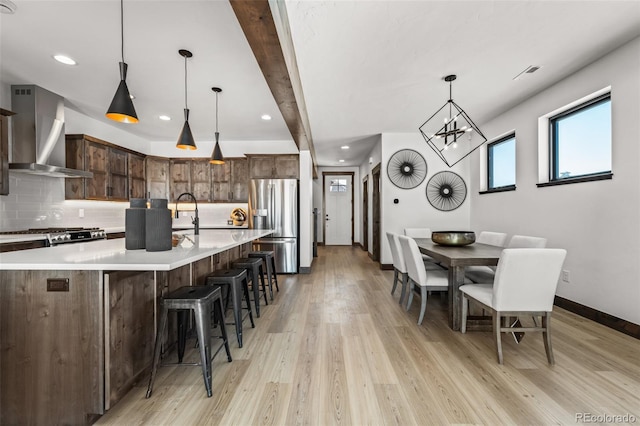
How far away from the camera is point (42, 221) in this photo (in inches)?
151

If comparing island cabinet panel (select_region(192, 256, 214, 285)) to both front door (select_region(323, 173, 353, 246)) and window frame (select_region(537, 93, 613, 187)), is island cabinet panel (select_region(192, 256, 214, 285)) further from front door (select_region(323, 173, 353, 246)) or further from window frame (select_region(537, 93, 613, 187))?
front door (select_region(323, 173, 353, 246))

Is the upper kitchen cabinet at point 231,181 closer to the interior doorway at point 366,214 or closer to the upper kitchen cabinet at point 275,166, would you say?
the upper kitchen cabinet at point 275,166

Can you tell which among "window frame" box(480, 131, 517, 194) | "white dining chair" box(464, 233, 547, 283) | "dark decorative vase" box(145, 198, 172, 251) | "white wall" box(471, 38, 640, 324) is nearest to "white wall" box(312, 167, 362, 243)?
"window frame" box(480, 131, 517, 194)

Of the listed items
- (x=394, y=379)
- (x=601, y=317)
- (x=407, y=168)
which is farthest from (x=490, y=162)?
(x=394, y=379)

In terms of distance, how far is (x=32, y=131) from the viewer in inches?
137

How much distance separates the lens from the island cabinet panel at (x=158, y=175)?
5.71 metres

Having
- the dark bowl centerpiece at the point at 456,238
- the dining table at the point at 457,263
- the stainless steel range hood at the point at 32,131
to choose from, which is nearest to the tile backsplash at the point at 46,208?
the stainless steel range hood at the point at 32,131

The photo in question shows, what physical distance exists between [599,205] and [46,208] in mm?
6548

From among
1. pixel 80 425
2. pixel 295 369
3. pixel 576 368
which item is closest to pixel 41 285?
pixel 80 425

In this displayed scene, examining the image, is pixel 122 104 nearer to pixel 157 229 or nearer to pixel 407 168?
pixel 157 229

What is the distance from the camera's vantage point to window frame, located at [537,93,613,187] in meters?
2.89

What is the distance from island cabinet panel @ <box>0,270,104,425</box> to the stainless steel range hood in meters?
2.79

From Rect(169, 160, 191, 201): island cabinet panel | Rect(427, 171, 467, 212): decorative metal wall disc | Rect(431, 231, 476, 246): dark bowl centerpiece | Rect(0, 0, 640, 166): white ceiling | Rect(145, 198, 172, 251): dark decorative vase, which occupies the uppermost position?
Rect(0, 0, 640, 166): white ceiling

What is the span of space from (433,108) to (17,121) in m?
5.33
